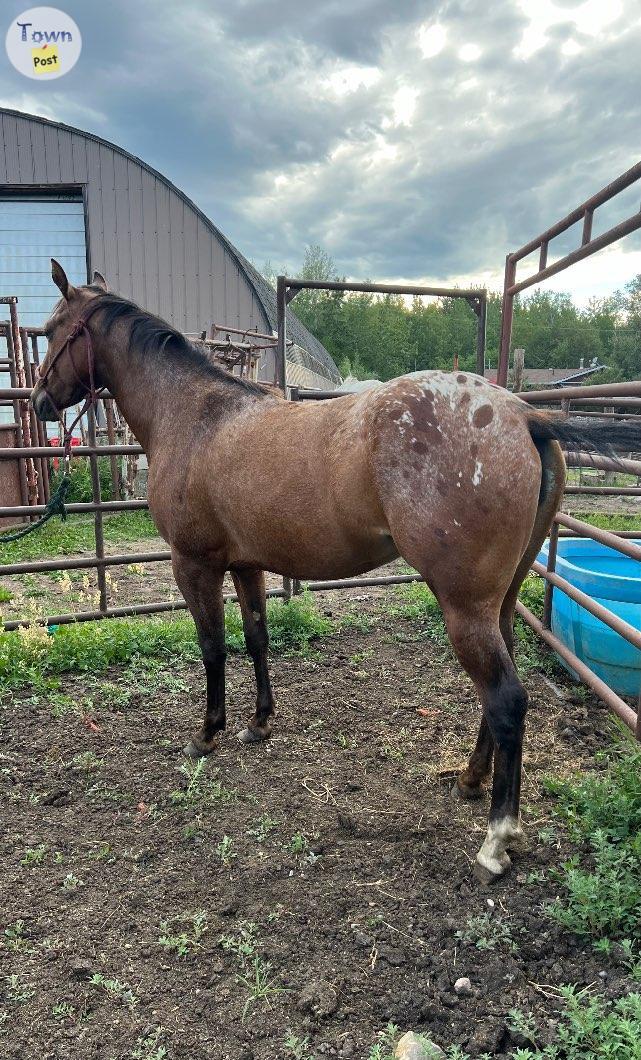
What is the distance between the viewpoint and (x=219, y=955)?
6.15 ft

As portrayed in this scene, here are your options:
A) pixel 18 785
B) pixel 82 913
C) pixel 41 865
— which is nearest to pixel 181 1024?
pixel 82 913

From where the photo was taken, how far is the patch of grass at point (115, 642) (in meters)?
3.88

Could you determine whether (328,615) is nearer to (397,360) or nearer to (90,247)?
(90,247)

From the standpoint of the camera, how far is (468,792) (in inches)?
102

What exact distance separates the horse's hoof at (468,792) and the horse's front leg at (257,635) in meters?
1.02

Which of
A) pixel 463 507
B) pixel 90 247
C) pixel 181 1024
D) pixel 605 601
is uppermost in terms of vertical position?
pixel 90 247

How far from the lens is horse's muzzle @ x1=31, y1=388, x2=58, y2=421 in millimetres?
3387

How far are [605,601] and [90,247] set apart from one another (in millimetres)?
13715

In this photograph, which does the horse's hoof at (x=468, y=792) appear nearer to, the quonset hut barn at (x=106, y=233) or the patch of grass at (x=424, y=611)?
the patch of grass at (x=424, y=611)

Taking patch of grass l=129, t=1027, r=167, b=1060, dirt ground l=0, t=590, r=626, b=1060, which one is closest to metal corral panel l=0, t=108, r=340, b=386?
dirt ground l=0, t=590, r=626, b=1060

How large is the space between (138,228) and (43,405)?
12376mm

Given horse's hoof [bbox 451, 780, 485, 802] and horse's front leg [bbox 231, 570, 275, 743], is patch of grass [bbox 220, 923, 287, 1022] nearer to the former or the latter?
horse's hoof [bbox 451, 780, 485, 802]

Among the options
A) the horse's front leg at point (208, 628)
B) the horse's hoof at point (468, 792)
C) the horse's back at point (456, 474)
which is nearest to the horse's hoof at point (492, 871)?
the horse's hoof at point (468, 792)

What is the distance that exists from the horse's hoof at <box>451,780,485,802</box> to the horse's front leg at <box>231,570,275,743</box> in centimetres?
102
